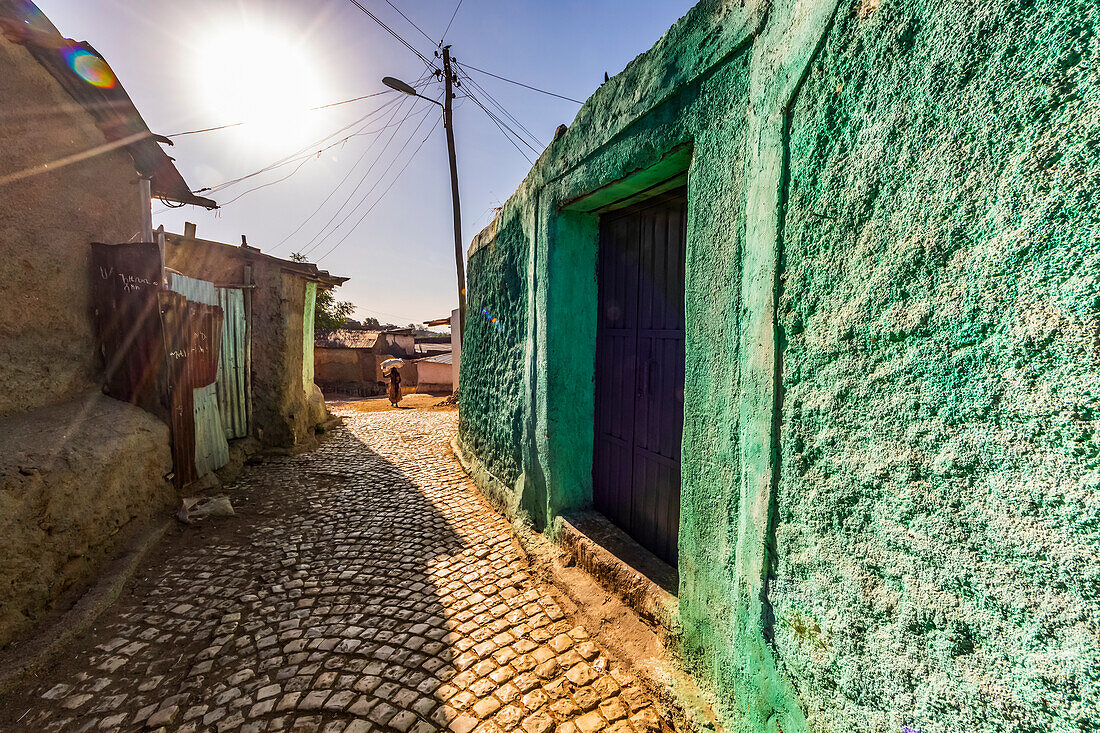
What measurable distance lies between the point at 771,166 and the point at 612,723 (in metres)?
2.51

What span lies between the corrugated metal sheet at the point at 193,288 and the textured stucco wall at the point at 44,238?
2.62 ft

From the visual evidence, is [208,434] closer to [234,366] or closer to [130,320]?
[234,366]

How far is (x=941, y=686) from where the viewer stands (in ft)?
3.46

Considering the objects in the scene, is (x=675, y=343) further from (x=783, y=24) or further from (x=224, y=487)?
(x=224, y=487)

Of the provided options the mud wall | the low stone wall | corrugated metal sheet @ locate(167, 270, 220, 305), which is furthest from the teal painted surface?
the low stone wall

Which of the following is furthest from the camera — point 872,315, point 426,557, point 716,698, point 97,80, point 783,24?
point 97,80

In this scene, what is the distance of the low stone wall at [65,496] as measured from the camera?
251 cm

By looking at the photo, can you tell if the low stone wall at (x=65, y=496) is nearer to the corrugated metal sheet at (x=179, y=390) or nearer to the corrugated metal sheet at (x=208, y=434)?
the corrugated metal sheet at (x=179, y=390)

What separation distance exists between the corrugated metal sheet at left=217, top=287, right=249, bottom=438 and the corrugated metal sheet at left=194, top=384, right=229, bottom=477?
11.3 inches

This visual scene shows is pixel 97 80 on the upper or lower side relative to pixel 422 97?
lower

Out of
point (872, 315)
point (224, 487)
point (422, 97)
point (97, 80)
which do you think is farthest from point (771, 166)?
point (422, 97)

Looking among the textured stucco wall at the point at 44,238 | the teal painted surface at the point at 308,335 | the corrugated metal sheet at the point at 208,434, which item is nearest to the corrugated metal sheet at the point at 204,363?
the corrugated metal sheet at the point at 208,434

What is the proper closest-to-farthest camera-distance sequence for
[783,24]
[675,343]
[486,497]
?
1. [783,24]
2. [675,343]
3. [486,497]

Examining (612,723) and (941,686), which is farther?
(612,723)
